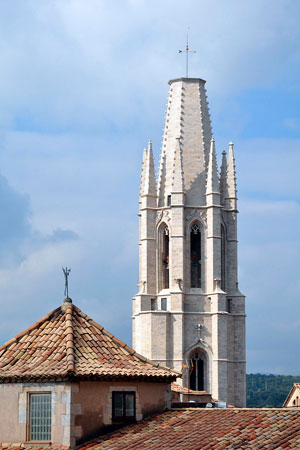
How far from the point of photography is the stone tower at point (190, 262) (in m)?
108

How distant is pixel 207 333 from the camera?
109062 millimetres

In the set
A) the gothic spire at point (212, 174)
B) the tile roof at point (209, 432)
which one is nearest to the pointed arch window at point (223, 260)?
the gothic spire at point (212, 174)

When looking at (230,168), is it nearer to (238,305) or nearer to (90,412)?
(238,305)

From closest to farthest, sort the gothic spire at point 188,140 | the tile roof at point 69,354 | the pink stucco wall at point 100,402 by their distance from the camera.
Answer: the pink stucco wall at point 100,402 < the tile roof at point 69,354 < the gothic spire at point 188,140

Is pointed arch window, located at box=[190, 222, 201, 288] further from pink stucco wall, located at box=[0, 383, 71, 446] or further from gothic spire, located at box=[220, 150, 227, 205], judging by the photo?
pink stucco wall, located at box=[0, 383, 71, 446]

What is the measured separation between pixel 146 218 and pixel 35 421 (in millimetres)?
76130

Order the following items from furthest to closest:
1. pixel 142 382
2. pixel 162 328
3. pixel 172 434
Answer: pixel 162 328, pixel 142 382, pixel 172 434

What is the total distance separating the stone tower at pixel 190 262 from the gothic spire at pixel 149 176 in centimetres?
9

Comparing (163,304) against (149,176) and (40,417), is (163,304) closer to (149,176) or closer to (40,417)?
(149,176)

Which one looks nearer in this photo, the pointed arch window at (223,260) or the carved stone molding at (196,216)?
the carved stone molding at (196,216)

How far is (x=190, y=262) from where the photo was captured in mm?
109688

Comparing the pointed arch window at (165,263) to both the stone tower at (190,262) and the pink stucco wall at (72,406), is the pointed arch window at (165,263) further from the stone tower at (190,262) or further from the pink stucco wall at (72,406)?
the pink stucco wall at (72,406)

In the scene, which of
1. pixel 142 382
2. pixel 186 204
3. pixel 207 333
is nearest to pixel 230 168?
pixel 186 204

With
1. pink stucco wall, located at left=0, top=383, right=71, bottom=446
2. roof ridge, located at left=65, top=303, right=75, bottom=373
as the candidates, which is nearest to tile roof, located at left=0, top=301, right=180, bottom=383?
roof ridge, located at left=65, top=303, right=75, bottom=373
